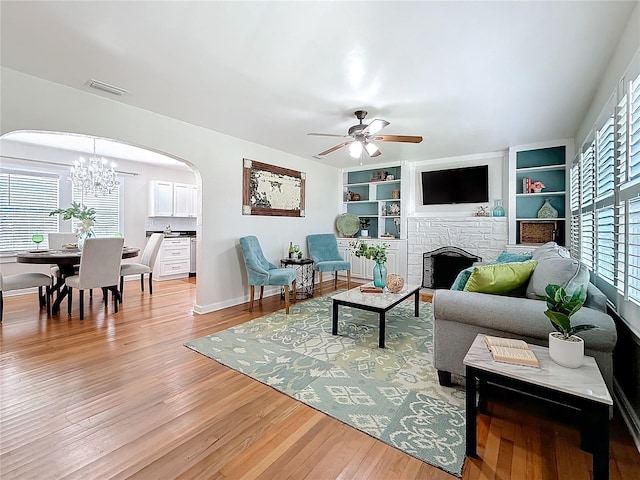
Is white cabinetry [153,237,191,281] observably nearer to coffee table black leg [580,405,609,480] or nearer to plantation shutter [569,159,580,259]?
coffee table black leg [580,405,609,480]

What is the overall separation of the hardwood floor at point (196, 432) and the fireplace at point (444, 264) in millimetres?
3328

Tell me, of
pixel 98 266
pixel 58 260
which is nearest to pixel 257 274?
pixel 98 266

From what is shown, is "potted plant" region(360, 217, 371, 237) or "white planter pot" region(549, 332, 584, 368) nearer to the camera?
"white planter pot" region(549, 332, 584, 368)

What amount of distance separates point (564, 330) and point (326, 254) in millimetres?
4557

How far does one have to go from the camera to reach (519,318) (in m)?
1.86

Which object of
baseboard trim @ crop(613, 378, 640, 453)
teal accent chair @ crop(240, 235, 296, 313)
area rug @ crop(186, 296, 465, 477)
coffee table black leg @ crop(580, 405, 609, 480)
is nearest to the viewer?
coffee table black leg @ crop(580, 405, 609, 480)

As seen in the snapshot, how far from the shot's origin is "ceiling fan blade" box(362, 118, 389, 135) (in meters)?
3.04

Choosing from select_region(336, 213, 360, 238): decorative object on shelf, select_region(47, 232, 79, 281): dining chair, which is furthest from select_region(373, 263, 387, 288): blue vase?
select_region(47, 232, 79, 281): dining chair

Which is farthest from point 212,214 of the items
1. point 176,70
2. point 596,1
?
point 596,1

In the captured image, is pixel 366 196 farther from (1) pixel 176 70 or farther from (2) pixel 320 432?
(2) pixel 320 432

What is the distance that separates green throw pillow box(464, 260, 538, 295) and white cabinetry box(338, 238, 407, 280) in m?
3.51

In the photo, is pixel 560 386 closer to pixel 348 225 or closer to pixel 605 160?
pixel 605 160

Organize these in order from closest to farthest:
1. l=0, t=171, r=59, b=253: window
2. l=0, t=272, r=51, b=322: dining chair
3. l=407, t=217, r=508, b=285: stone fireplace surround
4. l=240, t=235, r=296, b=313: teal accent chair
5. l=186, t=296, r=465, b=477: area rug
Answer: l=186, t=296, r=465, b=477: area rug → l=0, t=272, r=51, b=322: dining chair → l=240, t=235, r=296, b=313: teal accent chair → l=407, t=217, r=508, b=285: stone fireplace surround → l=0, t=171, r=59, b=253: window

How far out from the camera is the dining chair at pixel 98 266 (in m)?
3.62
